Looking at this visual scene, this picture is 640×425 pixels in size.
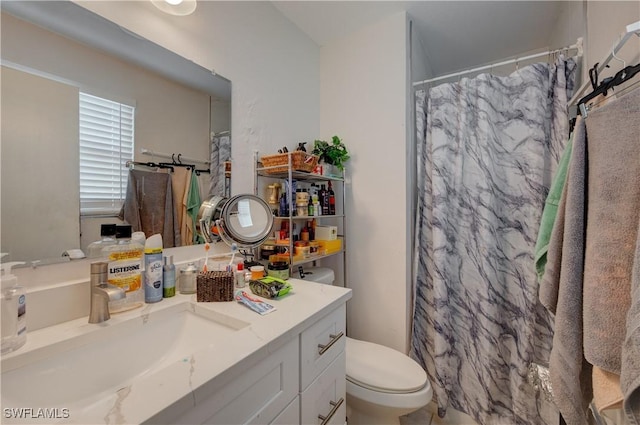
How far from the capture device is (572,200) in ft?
2.20

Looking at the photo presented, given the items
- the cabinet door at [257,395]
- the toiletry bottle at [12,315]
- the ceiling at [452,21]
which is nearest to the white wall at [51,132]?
the toiletry bottle at [12,315]

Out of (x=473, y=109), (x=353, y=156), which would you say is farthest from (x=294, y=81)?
(x=473, y=109)

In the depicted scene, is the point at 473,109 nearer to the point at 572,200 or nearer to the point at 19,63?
the point at 572,200

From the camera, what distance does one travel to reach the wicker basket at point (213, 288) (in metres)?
0.89

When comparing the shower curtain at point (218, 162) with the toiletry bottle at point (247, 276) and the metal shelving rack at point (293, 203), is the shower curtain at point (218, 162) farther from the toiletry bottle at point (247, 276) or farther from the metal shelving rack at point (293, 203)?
the toiletry bottle at point (247, 276)

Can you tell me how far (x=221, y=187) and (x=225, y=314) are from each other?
0.63m

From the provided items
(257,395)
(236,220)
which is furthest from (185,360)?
(236,220)

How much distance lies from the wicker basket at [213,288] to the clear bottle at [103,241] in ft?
0.99

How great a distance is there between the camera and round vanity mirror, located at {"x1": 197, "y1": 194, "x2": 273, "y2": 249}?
111 cm

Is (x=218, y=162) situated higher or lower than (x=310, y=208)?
higher

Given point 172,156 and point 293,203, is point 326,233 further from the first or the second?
point 172,156

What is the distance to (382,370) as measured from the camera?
122 centimetres

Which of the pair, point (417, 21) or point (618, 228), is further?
point (417, 21)

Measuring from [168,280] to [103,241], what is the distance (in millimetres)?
238
